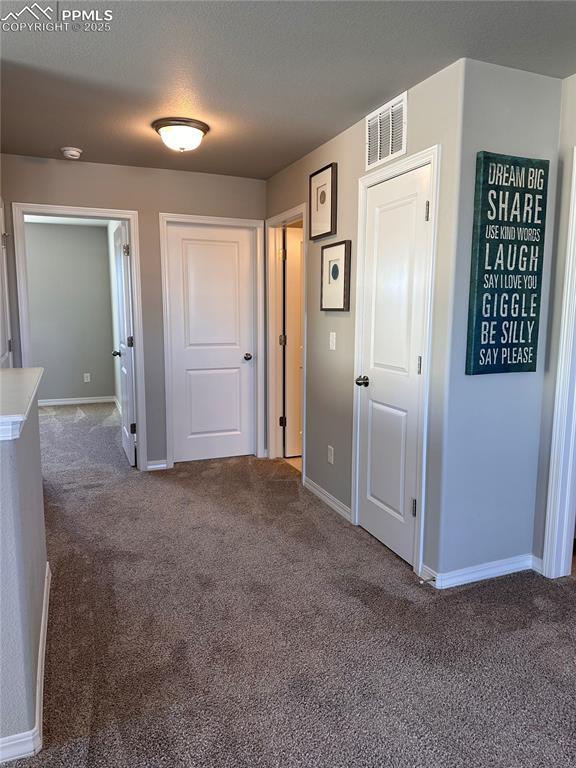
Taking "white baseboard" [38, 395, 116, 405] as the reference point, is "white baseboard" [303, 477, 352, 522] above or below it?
below

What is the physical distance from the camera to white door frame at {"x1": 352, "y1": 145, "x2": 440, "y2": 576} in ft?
7.88

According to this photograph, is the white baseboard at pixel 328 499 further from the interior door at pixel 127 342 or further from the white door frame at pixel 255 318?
the interior door at pixel 127 342

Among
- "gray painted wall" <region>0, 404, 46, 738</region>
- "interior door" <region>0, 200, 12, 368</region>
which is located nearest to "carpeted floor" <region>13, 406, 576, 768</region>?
"gray painted wall" <region>0, 404, 46, 738</region>

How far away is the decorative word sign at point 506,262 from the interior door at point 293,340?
216 cm

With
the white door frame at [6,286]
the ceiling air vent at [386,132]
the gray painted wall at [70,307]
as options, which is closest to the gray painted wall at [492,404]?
the ceiling air vent at [386,132]

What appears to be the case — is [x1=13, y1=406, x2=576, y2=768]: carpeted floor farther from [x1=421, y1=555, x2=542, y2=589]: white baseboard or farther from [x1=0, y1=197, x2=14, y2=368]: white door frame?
[x1=0, y1=197, x2=14, y2=368]: white door frame

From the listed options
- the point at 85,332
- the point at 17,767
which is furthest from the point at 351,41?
the point at 85,332

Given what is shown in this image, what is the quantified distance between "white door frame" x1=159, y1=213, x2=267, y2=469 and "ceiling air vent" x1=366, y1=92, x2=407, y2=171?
1684mm

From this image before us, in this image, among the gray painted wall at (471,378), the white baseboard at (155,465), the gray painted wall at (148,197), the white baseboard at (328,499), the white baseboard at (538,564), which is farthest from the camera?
the white baseboard at (155,465)

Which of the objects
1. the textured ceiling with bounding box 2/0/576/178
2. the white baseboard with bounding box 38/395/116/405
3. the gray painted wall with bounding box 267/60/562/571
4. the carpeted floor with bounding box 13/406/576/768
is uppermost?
the textured ceiling with bounding box 2/0/576/178

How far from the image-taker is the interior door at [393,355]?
2574 mm

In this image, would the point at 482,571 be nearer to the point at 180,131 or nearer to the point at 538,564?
the point at 538,564

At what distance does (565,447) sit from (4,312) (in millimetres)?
3511

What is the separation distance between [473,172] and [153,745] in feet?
8.11
